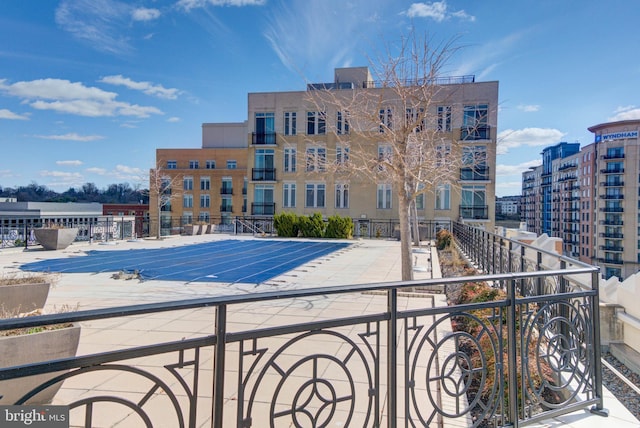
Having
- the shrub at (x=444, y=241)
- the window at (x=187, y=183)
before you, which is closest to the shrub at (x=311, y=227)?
the shrub at (x=444, y=241)

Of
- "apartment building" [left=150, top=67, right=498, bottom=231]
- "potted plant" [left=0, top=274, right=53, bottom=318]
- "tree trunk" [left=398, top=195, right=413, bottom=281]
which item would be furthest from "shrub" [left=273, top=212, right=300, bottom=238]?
"potted plant" [left=0, top=274, right=53, bottom=318]

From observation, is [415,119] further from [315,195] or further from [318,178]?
[315,195]

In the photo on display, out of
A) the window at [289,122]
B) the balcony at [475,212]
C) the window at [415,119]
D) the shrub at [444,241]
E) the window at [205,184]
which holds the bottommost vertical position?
the shrub at [444,241]

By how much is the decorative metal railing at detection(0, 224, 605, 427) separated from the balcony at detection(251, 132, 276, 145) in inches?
847

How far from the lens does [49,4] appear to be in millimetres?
12609

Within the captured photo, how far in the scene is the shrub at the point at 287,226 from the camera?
19.3m

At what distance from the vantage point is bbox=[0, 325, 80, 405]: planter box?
2104 mm

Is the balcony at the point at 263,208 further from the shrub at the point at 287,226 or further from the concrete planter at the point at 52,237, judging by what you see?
the concrete planter at the point at 52,237

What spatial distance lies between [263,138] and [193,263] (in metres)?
16.7

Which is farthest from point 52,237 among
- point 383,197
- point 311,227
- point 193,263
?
point 383,197

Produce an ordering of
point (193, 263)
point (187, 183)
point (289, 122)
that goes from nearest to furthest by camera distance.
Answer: point (193, 263)
point (289, 122)
point (187, 183)

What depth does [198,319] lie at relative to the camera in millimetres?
4711

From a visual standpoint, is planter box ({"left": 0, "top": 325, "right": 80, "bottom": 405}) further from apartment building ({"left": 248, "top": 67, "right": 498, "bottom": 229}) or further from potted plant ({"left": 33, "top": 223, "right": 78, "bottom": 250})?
apartment building ({"left": 248, "top": 67, "right": 498, "bottom": 229})

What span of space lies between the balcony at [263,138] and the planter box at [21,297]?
22.7 meters
